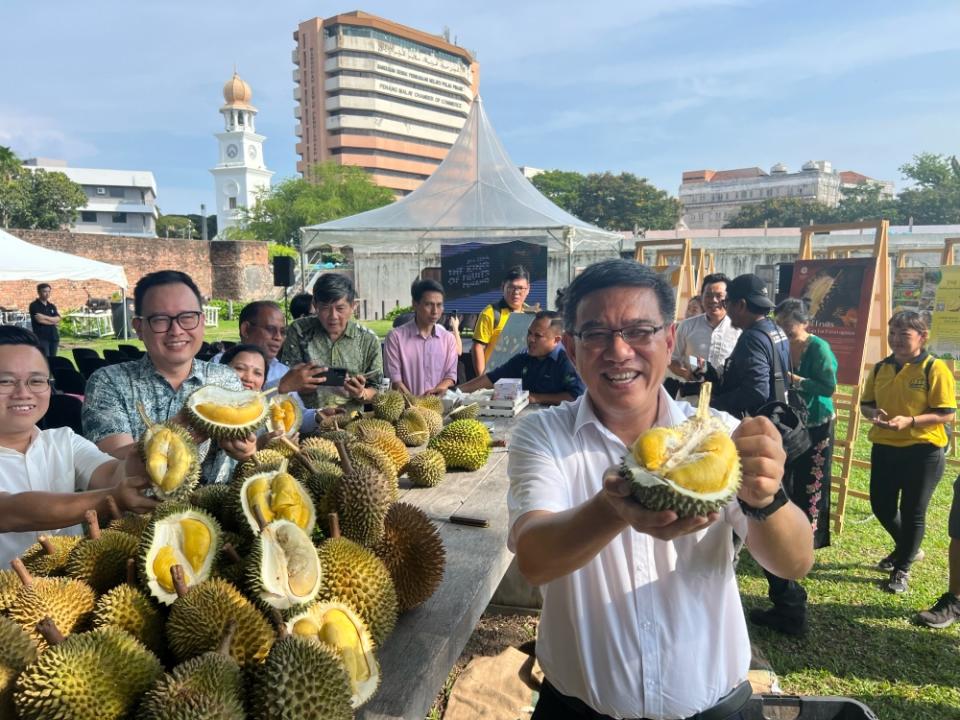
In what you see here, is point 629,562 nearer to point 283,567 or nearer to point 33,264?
point 283,567

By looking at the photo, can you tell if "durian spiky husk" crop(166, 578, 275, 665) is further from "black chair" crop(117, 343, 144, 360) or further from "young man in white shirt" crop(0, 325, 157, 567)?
"black chair" crop(117, 343, 144, 360)

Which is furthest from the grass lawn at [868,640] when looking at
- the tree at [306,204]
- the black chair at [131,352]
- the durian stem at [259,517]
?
the tree at [306,204]

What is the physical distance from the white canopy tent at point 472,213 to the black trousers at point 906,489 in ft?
24.0

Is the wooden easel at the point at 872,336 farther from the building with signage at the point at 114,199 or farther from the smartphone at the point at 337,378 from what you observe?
the building with signage at the point at 114,199

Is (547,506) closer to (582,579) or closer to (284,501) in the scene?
(582,579)

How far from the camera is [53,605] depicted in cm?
131

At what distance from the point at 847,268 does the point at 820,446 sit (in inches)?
98.3

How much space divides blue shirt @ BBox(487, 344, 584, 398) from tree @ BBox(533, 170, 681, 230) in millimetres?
51966

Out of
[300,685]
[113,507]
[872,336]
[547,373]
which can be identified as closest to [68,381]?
[547,373]

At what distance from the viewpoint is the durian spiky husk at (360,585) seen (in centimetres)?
147

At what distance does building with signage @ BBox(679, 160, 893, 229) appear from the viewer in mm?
94125

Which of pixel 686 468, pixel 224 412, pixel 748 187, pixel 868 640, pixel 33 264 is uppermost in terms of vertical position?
pixel 748 187

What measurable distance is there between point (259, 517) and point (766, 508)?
3.94ft

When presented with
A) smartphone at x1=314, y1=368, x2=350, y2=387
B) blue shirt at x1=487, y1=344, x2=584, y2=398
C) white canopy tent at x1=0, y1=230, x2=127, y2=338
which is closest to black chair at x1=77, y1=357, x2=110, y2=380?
white canopy tent at x1=0, y1=230, x2=127, y2=338
